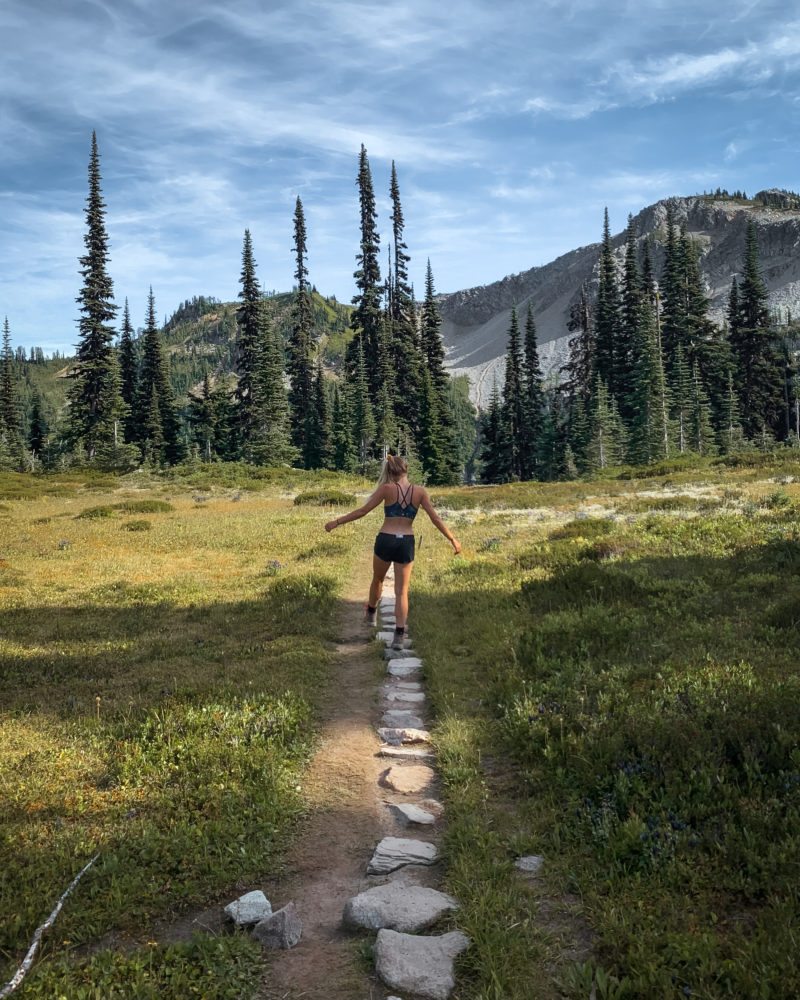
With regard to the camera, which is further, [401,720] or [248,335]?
[248,335]

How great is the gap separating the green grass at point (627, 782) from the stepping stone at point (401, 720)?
1.07 feet

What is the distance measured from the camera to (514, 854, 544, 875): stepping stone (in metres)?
4.26

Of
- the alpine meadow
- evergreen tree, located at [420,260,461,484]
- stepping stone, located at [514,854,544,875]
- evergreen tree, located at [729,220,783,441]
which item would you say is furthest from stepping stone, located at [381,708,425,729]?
evergreen tree, located at [729,220,783,441]

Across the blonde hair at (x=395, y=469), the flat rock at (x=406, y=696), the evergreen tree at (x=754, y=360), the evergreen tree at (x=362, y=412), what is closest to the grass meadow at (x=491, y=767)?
the flat rock at (x=406, y=696)

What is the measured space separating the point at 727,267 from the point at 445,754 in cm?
21249

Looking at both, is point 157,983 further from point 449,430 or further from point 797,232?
point 797,232

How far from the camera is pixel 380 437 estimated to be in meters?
66.2

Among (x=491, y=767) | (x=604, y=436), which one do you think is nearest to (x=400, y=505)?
(x=491, y=767)

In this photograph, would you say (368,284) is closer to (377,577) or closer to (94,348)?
(94,348)

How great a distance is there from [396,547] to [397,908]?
5.72 metres

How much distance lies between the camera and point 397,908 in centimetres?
381

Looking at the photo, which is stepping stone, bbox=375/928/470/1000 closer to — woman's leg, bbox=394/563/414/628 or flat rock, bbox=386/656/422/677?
flat rock, bbox=386/656/422/677

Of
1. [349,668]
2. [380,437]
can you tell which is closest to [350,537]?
[349,668]

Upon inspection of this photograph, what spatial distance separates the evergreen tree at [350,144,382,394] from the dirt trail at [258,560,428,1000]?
216ft
